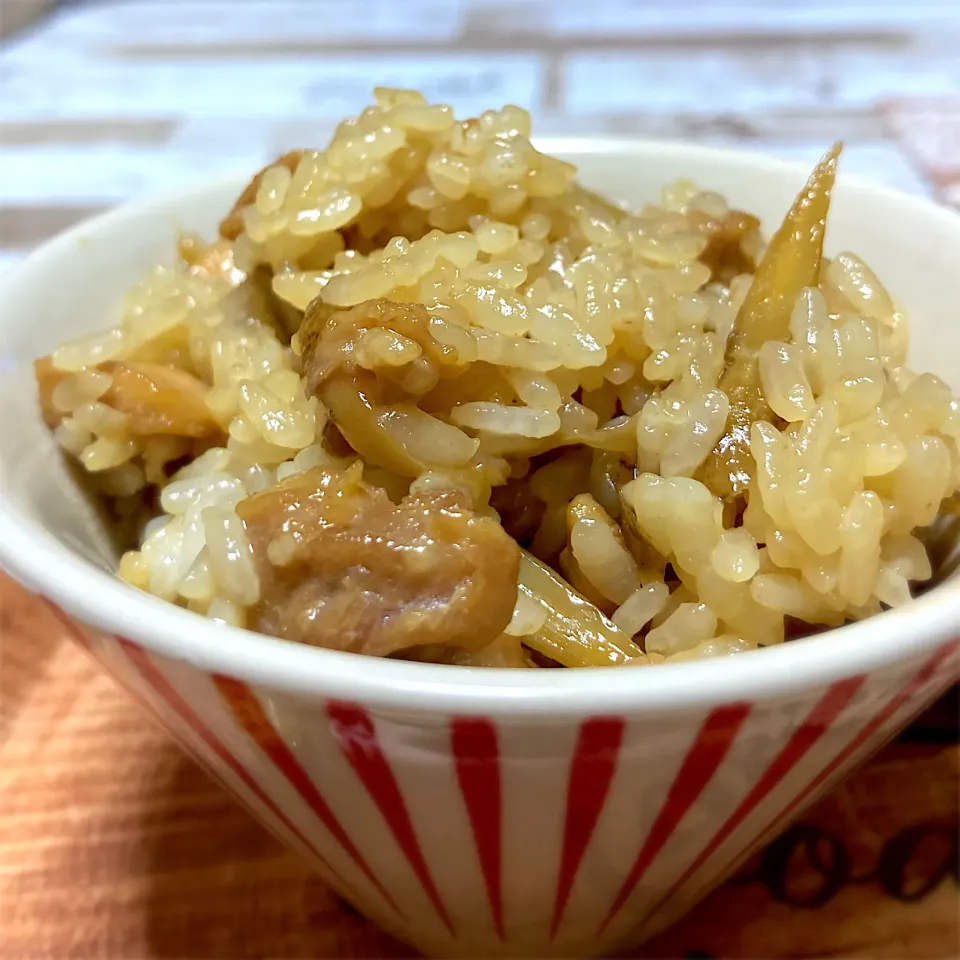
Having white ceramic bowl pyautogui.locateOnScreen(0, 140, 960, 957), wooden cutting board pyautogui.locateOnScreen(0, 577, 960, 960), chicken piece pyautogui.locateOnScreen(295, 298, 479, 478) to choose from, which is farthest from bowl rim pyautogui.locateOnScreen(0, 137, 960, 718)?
wooden cutting board pyautogui.locateOnScreen(0, 577, 960, 960)

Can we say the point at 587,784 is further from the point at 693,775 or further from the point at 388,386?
the point at 388,386

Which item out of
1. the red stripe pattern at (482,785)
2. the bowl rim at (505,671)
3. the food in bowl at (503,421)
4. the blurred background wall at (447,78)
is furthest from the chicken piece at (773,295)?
the blurred background wall at (447,78)

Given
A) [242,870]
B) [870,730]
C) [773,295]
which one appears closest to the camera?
[870,730]

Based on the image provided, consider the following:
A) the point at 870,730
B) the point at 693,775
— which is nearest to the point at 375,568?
the point at 693,775

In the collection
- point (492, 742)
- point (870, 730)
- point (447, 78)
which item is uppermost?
point (492, 742)

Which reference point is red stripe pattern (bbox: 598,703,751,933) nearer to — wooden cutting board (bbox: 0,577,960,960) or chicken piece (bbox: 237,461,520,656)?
chicken piece (bbox: 237,461,520,656)

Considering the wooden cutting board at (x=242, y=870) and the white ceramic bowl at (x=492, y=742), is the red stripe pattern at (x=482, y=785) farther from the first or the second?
the wooden cutting board at (x=242, y=870)

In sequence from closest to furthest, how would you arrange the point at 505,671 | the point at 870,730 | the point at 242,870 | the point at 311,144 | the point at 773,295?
the point at 505,671, the point at 870,730, the point at 773,295, the point at 242,870, the point at 311,144
